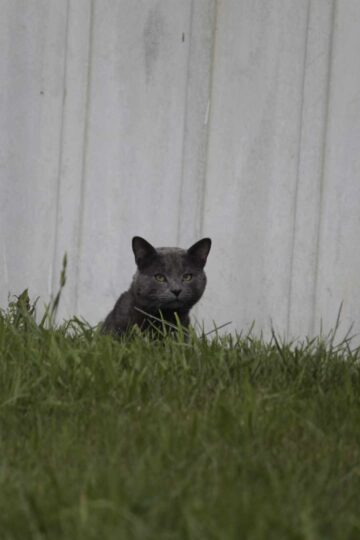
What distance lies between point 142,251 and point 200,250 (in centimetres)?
29

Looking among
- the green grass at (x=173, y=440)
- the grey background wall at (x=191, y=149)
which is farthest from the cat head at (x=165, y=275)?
the green grass at (x=173, y=440)

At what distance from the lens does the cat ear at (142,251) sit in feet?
15.8

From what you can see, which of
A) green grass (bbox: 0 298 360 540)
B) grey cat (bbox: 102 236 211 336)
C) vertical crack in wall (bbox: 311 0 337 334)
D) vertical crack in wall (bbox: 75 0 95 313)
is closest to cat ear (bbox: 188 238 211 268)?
grey cat (bbox: 102 236 211 336)

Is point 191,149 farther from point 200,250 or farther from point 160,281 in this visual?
point 160,281

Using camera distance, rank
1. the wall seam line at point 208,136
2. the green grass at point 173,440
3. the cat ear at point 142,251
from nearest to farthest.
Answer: the green grass at point 173,440 < the cat ear at point 142,251 < the wall seam line at point 208,136

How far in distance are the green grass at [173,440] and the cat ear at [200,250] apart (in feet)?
3.61

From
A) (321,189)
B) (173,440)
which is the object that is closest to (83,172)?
(321,189)

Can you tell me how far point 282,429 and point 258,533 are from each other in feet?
3.13

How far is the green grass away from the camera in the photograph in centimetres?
200

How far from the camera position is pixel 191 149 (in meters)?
5.12

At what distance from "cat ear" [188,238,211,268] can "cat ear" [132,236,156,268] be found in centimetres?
20

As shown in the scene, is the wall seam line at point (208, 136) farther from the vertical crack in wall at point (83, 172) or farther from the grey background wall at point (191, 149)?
the vertical crack in wall at point (83, 172)

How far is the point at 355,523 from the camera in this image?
6.46ft

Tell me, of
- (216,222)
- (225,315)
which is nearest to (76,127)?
(216,222)
